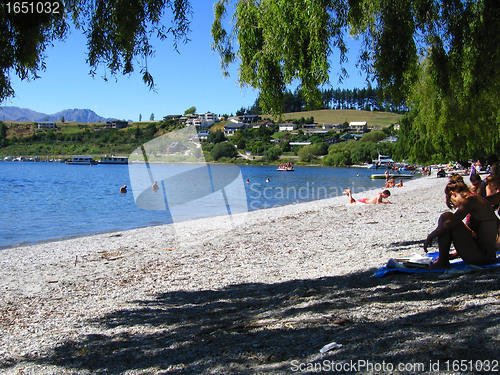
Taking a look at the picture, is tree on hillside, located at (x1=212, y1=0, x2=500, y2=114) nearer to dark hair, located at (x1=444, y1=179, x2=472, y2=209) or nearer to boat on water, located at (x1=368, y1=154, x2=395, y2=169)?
dark hair, located at (x1=444, y1=179, x2=472, y2=209)

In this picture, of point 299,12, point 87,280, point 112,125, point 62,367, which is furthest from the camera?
point 112,125

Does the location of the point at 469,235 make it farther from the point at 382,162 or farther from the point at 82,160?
the point at 82,160

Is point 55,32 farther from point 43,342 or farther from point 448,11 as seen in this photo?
point 448,11

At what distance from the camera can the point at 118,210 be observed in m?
28.0

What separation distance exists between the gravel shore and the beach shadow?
2 cm

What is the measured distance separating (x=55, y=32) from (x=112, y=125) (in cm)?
17218

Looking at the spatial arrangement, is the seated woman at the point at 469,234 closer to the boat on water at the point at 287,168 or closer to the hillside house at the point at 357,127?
the boat on water at the point at 287,168

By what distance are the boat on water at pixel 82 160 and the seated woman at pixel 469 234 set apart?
135m

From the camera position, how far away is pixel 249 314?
5219 mm

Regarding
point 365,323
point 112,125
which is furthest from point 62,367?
point 112,125

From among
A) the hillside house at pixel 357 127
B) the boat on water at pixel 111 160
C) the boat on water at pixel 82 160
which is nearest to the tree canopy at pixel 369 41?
the boat on water at pixel 111 160

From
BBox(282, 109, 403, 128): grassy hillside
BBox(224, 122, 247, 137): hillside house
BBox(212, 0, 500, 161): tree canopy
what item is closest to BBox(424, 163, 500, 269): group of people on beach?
BBox(212, 0, 500, 161): tree canopy

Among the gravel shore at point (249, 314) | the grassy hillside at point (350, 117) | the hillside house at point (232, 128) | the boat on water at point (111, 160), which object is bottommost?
the gravel shore at point (249, 314)

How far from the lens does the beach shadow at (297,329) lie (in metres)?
3.48
